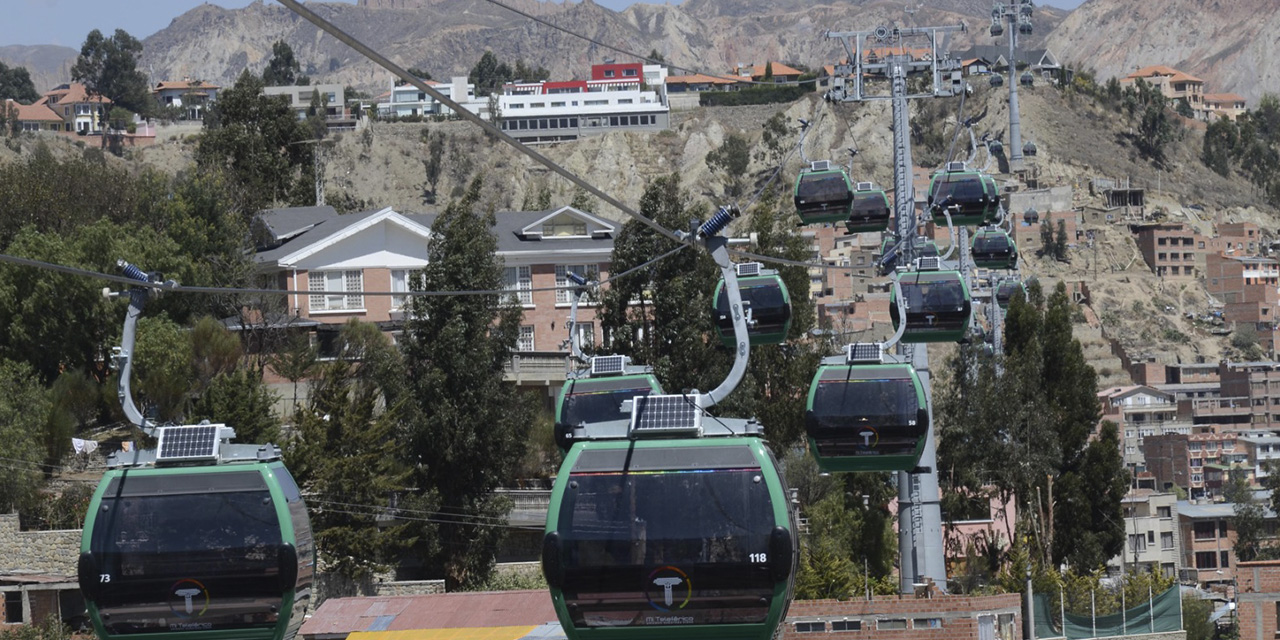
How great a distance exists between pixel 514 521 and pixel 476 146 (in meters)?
126

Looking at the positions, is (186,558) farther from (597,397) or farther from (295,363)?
(295,363)

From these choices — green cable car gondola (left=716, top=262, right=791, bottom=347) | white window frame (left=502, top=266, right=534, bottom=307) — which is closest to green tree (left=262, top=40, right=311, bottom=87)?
white window frame (left=502, top=266, right=534, bottom=307)

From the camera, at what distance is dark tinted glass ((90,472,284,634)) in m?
15.2

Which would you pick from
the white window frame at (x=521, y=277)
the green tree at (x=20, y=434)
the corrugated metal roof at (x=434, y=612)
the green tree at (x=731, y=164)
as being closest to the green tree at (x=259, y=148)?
the white window frame at (x=521, y=277)

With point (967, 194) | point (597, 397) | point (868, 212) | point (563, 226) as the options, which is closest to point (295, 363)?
point (563, 226)

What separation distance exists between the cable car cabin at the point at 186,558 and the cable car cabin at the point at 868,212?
723 inches

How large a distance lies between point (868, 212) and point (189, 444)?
19.1m

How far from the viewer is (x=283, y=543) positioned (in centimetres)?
1529

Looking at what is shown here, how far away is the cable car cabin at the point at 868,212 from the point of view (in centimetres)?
3272

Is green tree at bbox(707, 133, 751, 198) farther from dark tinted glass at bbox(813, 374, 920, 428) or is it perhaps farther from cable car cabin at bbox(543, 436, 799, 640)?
cable car cabin at bbox(543, 436, 799, 640)

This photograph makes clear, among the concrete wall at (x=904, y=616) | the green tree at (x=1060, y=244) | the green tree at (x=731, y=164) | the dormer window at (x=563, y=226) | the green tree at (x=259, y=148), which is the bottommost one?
the concrete wall at (x=904, y=616)

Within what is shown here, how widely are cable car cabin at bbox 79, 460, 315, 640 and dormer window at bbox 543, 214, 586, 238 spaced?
4366 centimetres

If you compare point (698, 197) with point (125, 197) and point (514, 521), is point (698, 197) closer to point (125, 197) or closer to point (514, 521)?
point (125, 197)

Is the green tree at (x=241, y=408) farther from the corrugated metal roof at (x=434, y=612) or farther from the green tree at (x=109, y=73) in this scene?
the green tree at (x=109, y=73)
